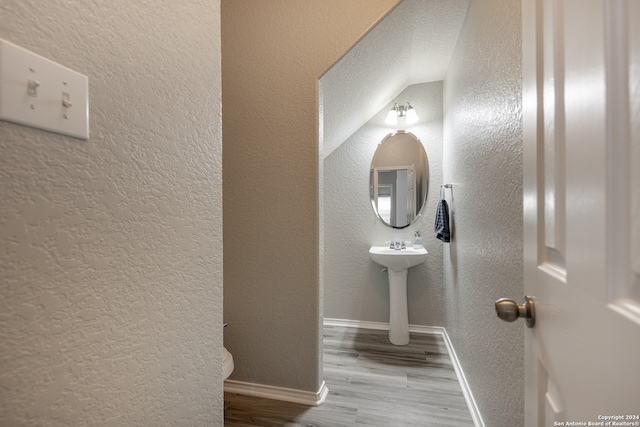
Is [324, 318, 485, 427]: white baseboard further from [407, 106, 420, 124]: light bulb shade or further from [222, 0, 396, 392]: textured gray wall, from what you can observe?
[407, 106, 420, 124]: light bulb shade

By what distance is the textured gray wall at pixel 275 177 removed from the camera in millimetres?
1604

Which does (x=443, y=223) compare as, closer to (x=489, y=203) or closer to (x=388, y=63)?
(x=489, y=203)

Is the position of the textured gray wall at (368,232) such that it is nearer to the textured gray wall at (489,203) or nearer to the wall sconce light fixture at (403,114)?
the wall sconce light fixture at (403,114)

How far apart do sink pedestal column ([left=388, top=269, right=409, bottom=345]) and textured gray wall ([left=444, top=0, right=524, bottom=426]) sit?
490 millimetres

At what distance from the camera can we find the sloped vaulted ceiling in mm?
1651

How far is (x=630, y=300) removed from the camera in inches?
12.5

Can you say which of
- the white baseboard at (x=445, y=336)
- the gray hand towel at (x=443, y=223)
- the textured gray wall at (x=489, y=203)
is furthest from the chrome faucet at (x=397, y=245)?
the white baseboard at (x=445, y=336)

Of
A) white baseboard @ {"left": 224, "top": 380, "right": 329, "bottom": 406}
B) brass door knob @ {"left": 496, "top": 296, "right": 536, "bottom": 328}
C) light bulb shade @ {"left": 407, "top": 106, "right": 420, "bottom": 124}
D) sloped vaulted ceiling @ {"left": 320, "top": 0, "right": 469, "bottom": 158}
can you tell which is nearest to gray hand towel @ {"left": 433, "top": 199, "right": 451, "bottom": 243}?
light bulb shade @ {"left": 407, "top": 106, "right": 420, "bottom": 124}

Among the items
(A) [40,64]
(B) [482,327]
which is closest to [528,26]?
(A) [40,64]

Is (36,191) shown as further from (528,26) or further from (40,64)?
(528,26)

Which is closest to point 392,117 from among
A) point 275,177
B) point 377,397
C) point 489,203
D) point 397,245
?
point 397,245

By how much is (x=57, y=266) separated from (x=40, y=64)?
29cm

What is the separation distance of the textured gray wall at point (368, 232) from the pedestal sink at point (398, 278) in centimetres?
27

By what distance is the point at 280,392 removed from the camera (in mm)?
1681
